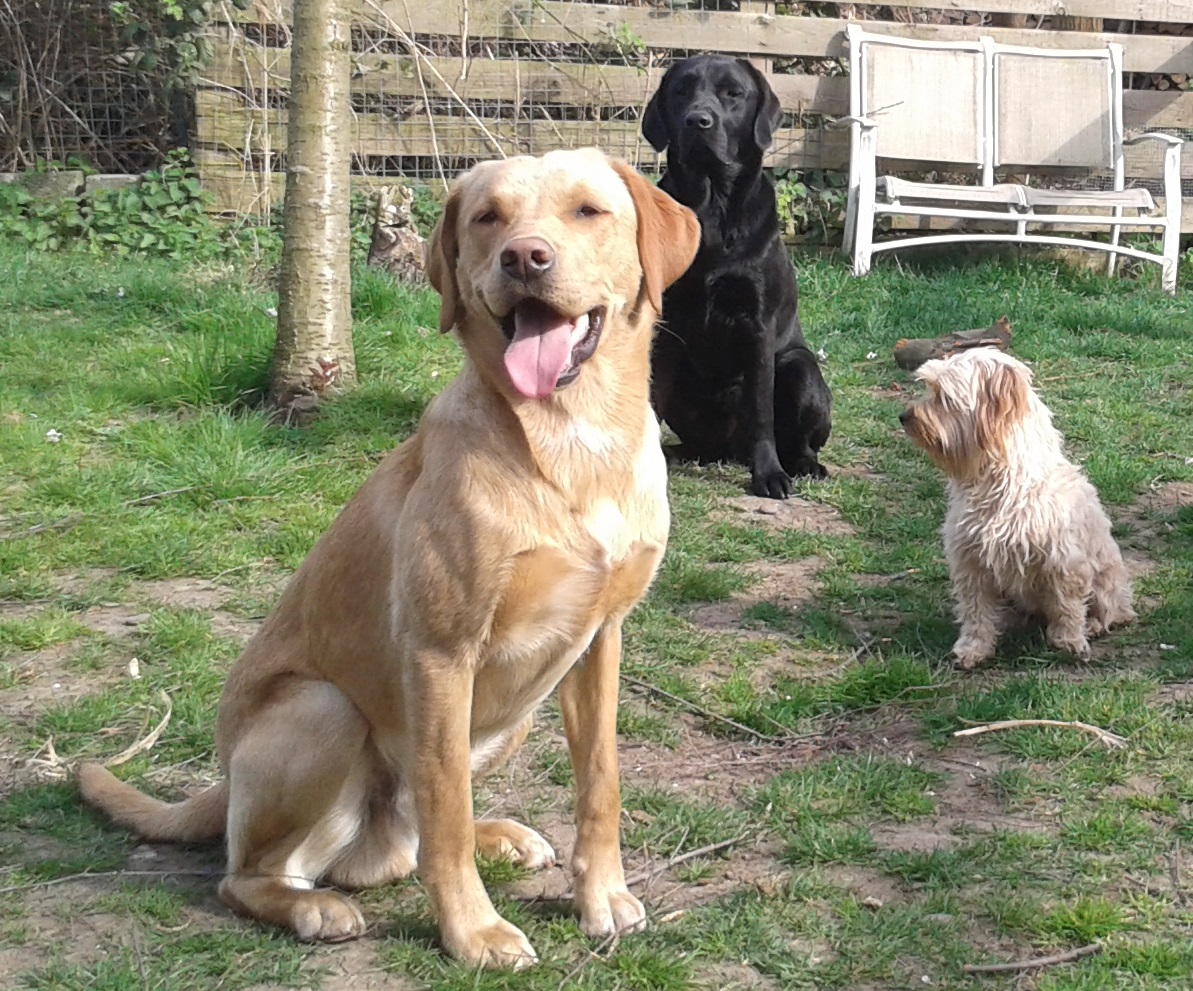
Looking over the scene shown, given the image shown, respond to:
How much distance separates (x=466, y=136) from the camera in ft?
31.3

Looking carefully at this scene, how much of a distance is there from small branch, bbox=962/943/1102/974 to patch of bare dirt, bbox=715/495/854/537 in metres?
2.69

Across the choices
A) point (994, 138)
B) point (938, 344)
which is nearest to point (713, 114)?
point (938, 344)

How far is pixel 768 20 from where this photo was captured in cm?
994

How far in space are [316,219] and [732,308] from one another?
181 cm

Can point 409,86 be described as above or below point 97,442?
above

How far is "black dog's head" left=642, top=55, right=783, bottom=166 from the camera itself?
5852mm

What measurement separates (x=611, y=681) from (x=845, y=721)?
119 cm

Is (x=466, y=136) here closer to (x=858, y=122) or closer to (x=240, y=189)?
(x=240, y=189)

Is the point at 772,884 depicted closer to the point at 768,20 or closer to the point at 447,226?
the point at 447,226

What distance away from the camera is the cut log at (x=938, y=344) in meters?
7.17

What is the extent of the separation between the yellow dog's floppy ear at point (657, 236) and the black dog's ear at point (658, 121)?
3.30 m

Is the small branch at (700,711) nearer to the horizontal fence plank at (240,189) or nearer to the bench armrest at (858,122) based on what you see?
the horizontal fence plank at (240,189)

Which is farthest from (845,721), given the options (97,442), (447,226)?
(97,442)

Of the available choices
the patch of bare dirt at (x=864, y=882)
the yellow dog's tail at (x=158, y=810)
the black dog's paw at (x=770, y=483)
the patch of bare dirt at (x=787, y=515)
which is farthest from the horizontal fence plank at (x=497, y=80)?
the patch of bare dirt at (x=864, y=882)
